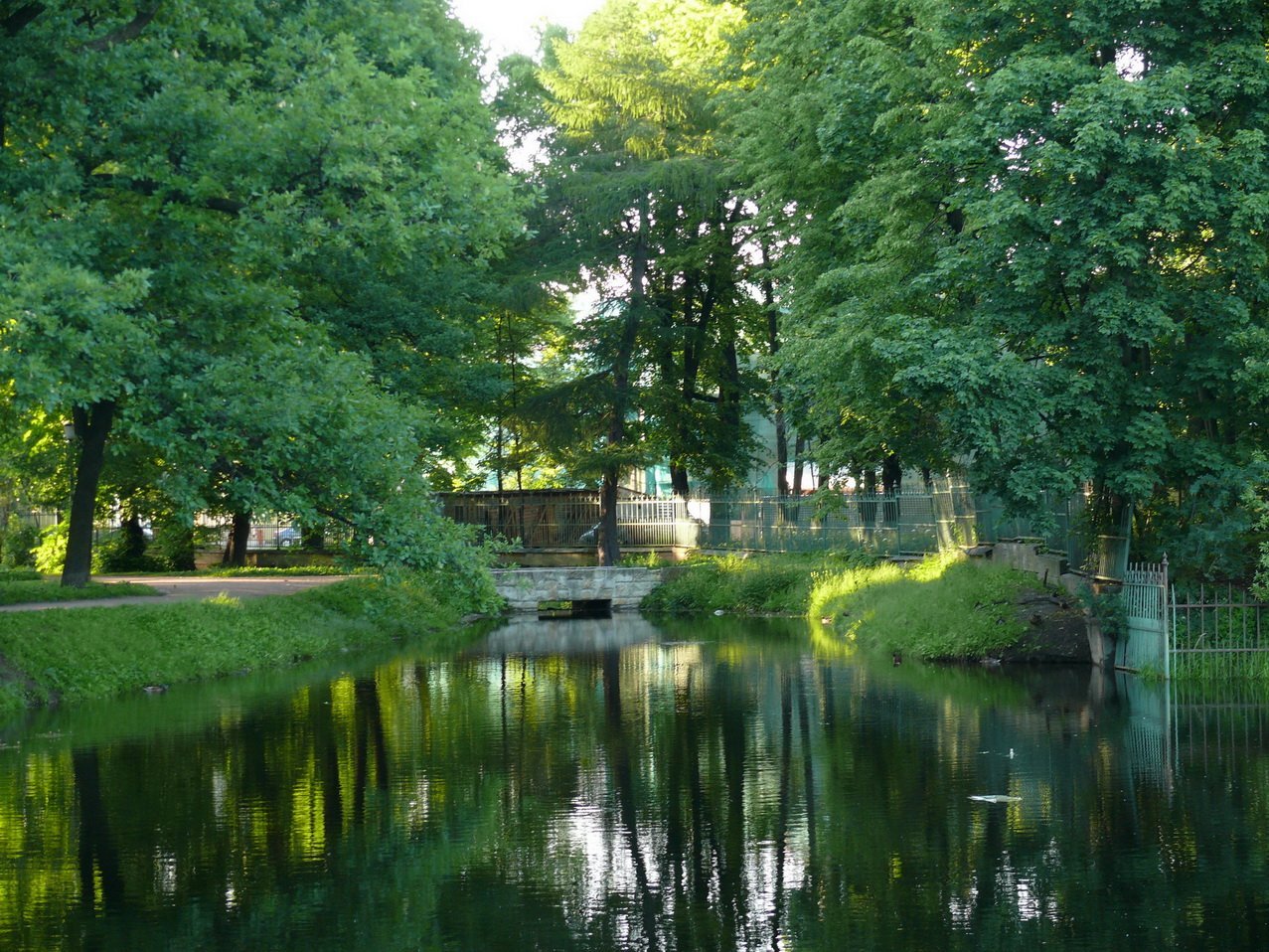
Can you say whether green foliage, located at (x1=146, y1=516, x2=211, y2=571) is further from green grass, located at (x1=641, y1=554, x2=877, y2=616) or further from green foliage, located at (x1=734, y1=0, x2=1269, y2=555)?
green foliage, located at (x1=734, y1=0, x2=1269, y2=555)

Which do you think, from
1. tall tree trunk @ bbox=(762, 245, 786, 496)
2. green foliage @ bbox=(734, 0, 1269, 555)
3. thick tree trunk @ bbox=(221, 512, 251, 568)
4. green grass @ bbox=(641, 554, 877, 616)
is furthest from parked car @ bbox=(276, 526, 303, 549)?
green foliage @ bbox=(734, 0, 1269, 555)

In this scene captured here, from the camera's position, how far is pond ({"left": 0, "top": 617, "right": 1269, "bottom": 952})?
30.6 ft

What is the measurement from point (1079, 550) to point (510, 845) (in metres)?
15.4

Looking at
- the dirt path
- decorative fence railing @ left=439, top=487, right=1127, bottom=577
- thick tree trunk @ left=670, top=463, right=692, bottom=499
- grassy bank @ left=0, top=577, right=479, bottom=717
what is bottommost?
grassy bank @ left=0, top=577, right=479, bottom=717

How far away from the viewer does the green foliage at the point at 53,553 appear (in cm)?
4234

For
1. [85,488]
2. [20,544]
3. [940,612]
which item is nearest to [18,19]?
[85,488]

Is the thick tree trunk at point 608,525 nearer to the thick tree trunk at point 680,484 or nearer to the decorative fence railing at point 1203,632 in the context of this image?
the thick tree trunk at point 680,484

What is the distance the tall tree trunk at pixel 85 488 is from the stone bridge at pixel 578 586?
12648mm

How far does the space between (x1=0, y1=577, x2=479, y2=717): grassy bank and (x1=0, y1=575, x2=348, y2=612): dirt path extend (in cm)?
96

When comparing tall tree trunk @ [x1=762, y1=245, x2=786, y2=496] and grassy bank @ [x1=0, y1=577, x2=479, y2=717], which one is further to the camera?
tall tree trunk @ [x1=762, y1=245, x2=786, y2=496]

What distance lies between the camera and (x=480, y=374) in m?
37.2

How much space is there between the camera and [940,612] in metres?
26.0

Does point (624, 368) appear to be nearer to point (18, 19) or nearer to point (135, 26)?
point (135, 26)

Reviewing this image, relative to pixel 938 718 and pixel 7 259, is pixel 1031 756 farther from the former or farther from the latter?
pixel 7 259
